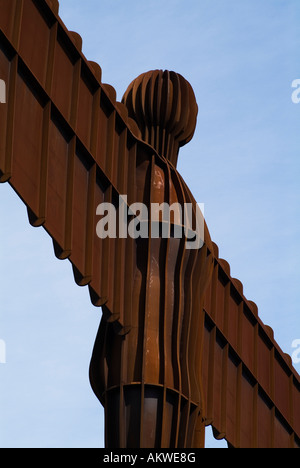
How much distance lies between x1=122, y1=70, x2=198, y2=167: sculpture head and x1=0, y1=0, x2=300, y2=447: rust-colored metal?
0.05ft

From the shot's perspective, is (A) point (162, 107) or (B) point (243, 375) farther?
(B) point (243, 375)

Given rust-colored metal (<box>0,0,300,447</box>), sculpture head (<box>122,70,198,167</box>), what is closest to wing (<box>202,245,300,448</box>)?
rust-colored metal (<box>0,0,300,447</box>)

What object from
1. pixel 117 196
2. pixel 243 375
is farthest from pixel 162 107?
pixel 243 375

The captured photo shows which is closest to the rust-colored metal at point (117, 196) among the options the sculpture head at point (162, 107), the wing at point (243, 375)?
the sculpture head at point (162, 107)

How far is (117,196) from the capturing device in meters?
16.9

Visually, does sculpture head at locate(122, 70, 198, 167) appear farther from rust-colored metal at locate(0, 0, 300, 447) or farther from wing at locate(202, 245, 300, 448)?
wing at locate(202, 245, 300, 448)

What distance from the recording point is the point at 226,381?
2064 centimetres

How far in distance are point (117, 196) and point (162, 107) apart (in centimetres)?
198

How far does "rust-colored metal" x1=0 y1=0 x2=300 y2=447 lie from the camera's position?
49.1 feet

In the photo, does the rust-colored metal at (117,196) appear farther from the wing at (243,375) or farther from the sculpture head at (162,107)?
the wing at (243,375)

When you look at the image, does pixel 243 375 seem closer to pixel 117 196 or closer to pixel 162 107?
pixel 162 107

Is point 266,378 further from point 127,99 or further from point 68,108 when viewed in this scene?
point 68,108

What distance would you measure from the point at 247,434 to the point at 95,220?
6540 mm

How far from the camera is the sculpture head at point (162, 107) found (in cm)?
1828
